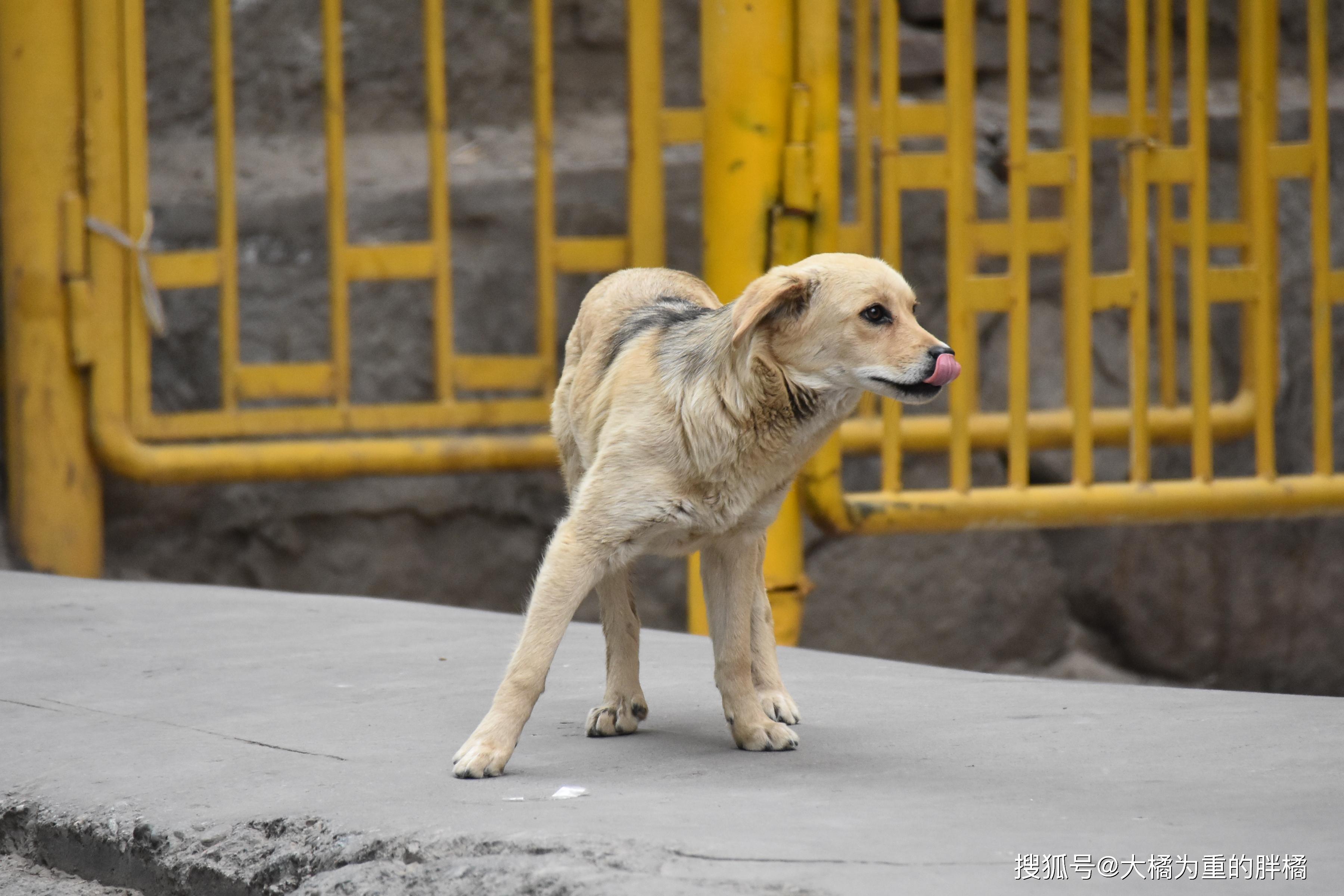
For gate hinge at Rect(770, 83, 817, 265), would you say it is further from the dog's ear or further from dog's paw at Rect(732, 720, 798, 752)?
dog's paw at Rect(732, 720, 798, 752)

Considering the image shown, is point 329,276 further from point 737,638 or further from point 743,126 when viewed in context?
point 737,638

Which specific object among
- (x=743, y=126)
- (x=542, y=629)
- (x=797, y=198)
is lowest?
(x=542, y=629)

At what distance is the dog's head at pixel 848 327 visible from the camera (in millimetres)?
2592

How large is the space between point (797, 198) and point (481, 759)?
2.37 m

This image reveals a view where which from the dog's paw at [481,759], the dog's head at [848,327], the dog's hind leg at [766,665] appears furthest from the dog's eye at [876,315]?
the dog's paw at [481,759]

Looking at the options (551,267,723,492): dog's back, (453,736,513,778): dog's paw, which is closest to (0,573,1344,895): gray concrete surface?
(453,736,513,778): dog's paw

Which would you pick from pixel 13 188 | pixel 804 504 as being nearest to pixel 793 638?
pixel 804 504

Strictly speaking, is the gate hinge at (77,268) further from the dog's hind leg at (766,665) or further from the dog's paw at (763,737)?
the dog's paw at (763,737)

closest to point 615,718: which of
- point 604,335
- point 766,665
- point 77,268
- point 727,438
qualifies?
Result: point 766,665

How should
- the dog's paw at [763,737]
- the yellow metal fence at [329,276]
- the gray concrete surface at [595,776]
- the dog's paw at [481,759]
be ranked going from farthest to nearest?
1. the yellow metal fence at [329,276]
2. the dog's paw at [763,737]
3. the dog's paw at [481,759]
4. the gray concrete surface at [595,776]

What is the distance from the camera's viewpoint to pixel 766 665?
3152 millimetres

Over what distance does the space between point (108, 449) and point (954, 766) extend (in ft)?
10.9

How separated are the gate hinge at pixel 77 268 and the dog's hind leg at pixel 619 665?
2.66m

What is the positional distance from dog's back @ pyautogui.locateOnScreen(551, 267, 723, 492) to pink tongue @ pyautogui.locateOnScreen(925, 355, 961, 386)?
1.76 ft
